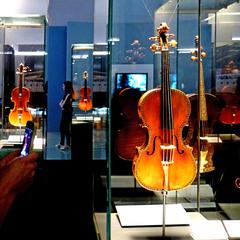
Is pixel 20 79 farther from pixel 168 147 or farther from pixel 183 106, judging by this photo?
pixel 168 147

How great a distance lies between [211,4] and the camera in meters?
2.95

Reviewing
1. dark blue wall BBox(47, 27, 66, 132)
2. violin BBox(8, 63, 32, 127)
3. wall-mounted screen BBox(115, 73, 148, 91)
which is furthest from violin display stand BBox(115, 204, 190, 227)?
dark blue wall BBox(47, 27, 66, 132)

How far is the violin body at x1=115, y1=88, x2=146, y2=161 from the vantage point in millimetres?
2781

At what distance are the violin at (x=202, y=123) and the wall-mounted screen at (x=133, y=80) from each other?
0.36m

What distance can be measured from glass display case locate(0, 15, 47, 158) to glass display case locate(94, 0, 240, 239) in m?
2.39

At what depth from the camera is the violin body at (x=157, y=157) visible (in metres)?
2.04

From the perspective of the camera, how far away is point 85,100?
685 cm

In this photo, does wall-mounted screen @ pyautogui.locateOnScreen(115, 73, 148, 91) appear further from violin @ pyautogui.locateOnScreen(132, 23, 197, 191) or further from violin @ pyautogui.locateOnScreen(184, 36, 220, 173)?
violin @ pyautogui.locateOnScreen(132, 23, 197, 191)

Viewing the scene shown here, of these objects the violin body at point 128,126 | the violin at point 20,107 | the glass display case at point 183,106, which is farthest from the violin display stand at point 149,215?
the violin at point 20,107

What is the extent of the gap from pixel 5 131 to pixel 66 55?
294 cm

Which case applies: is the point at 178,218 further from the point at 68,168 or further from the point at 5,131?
the point at 5,131

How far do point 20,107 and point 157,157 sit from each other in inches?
153

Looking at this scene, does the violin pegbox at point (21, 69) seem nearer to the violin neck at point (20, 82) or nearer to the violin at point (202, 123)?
the violin neck at point (20, 82)

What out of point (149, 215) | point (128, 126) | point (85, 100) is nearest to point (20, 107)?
point (85, 100)
